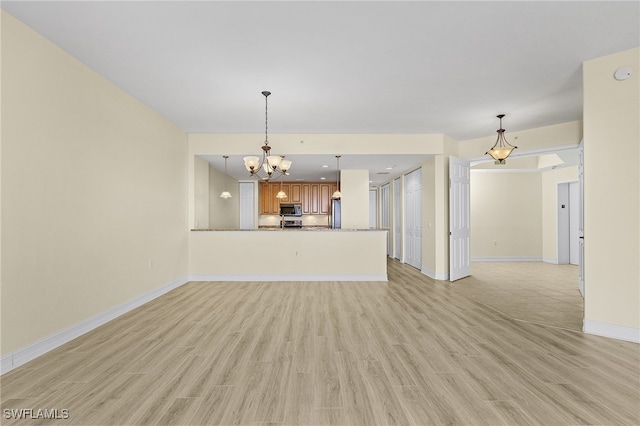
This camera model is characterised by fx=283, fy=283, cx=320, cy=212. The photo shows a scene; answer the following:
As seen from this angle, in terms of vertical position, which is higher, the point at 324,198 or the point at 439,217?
the point at 324,198

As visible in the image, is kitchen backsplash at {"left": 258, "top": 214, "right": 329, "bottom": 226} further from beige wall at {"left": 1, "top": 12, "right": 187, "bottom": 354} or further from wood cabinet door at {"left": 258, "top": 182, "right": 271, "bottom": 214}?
beige wall at {"left": 1, "top": 12, "right": 187, "bottom": 354}

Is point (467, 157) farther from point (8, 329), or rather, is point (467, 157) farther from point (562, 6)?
point (8, 329)

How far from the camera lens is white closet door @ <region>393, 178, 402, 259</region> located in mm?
8234

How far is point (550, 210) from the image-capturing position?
777cm

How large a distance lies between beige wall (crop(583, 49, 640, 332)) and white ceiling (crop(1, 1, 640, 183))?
1.24 feet

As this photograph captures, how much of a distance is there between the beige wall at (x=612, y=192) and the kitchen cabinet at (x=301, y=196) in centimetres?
697

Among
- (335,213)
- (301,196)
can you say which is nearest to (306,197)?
(301,196)

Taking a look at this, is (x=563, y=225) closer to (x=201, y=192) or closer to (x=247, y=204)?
(x=247, y=204)

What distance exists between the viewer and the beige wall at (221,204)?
269 inches

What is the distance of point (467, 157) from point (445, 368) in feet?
15.9

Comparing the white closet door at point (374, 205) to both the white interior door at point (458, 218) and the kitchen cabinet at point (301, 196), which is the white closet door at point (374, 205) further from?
the white interior door at point (458, 218)

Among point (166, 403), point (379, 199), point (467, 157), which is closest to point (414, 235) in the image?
point (467, 157)

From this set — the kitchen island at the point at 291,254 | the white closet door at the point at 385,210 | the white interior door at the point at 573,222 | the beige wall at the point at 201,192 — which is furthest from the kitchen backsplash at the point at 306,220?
the white interior door at the point at 573,222

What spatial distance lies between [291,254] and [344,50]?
12.7 feet
